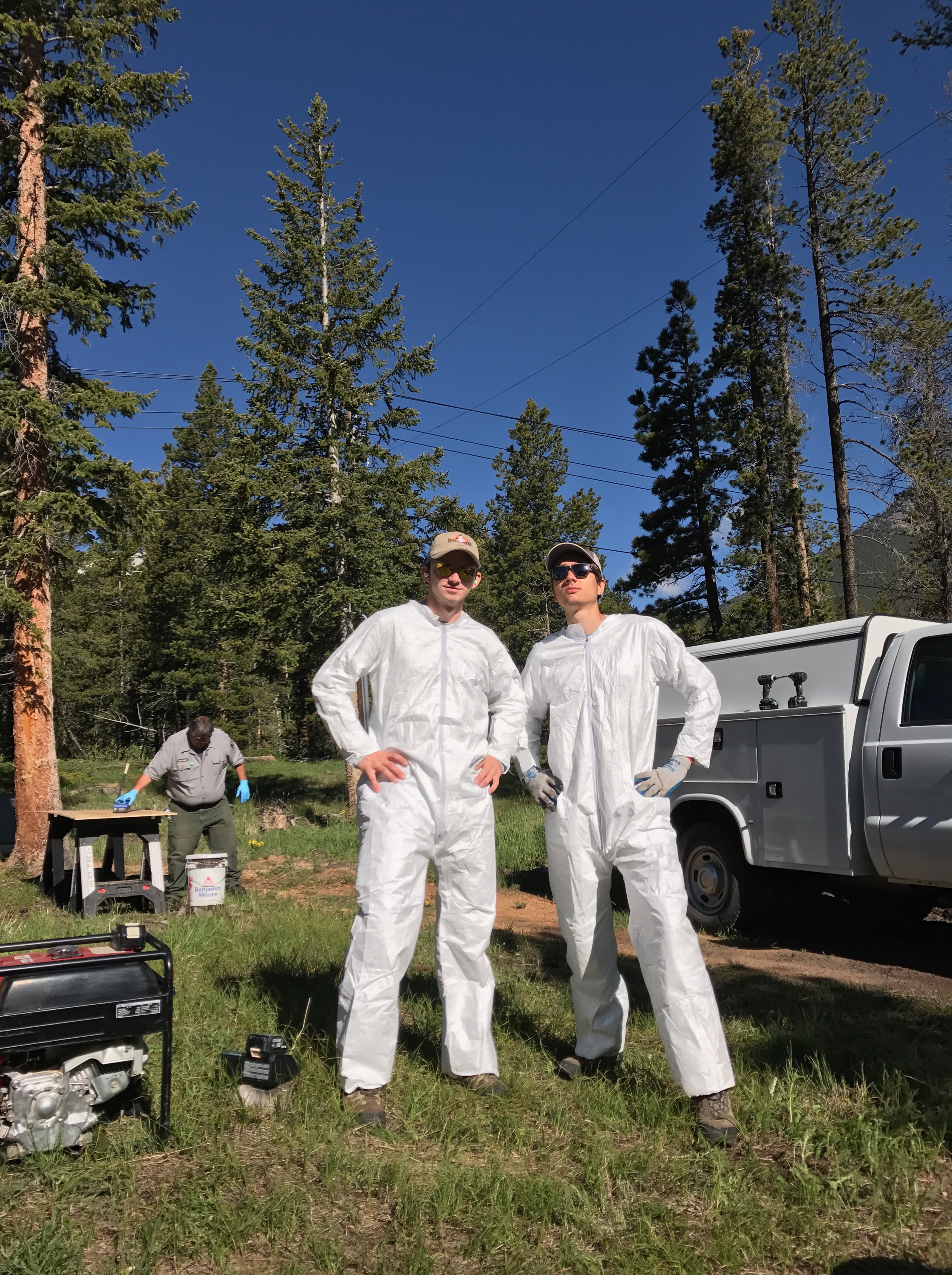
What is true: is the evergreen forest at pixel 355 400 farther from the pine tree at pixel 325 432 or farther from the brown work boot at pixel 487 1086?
the brown work boot at pixel 487 1086

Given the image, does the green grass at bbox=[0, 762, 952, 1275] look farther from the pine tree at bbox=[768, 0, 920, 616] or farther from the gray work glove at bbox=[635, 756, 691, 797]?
the pine tree at bbox=[768, 0, 920, 616]

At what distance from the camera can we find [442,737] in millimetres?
3498

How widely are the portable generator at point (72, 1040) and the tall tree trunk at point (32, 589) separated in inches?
339

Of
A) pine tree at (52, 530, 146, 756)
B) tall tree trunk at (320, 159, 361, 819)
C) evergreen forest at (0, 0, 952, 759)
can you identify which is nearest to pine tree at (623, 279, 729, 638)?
evergreen forest at (0, 0, 952, 759)

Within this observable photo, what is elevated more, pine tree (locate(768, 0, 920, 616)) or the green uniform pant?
pine tree (locate(768, 0, 920, 616))

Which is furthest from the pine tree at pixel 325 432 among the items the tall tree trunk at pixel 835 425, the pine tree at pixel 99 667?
the pine tree at pixel 99 667

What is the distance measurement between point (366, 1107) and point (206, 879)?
4766mm

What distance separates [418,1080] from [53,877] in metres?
6.09

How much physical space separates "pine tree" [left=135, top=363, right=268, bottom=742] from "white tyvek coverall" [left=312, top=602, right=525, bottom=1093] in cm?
924

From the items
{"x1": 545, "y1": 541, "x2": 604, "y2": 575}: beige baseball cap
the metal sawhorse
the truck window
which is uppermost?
{"x1": 545, "y1": 541, "x2": 604, "y2": 575}: beige baseball cap

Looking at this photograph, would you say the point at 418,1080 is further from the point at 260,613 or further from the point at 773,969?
the point at 260,613

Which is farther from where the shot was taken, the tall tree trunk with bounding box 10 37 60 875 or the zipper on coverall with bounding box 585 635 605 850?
the tall tree trunk with bounding box 10 37 60 875

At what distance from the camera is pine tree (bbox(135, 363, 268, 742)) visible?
16641 millimetres

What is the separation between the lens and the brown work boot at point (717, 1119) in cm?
304
